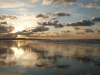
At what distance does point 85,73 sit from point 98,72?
5.49 feet

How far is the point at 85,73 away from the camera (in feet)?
56.9

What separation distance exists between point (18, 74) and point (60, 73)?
445 centimetres

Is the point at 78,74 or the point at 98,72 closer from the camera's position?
the point at 78,74

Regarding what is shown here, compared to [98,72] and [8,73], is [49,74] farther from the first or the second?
[98,72]

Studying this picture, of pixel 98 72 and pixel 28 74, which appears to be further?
pixel 98 72

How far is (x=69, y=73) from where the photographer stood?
675 inches

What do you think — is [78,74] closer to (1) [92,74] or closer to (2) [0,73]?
(1) [92,74]

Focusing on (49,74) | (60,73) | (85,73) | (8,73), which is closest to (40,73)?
(49,74)

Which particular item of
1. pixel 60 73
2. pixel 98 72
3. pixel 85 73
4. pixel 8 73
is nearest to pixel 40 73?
pixel 60 73

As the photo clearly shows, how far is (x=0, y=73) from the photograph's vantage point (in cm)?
1709

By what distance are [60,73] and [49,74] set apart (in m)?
1.23

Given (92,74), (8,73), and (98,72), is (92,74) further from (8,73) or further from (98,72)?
(8,73)

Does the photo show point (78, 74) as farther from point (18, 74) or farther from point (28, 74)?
point (18, 74)

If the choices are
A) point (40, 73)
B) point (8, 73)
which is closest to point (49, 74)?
Result: point (40, 73)
